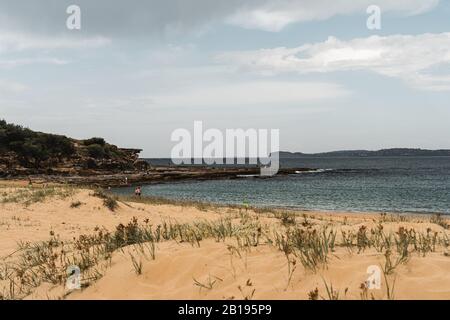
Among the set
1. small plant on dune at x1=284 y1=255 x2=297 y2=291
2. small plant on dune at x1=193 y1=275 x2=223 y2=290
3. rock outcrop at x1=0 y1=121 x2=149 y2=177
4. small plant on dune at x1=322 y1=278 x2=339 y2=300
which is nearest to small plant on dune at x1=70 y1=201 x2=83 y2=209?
small plant on dune at x1=193 y1=275 x2=223 y2=290

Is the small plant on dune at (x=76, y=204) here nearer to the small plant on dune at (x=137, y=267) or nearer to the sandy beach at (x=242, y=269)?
the sandy beach at (x=242, y=269)

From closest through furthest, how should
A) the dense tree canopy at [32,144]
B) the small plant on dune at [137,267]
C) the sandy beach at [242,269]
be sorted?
the sandy beach at [242,269] → the small plant on dune at [137,267] → the dense tree canopy at [32,144]

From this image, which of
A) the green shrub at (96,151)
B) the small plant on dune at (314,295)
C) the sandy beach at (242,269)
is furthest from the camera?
the green shrub at (96,151)

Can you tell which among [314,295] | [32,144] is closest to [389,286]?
[314,295]

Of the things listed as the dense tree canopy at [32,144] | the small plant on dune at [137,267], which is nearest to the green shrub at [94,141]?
the dense tree canopy at [32,144]

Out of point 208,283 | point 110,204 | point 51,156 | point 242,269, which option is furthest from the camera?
point 51,156

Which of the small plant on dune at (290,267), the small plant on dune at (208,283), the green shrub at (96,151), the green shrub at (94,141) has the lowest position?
the small plant on dune at (208,283)

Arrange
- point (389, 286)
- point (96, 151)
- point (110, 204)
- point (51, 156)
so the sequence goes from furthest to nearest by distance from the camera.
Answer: point (96, 151) < point (51, 156) < point (110, 204) < point (389, 286)

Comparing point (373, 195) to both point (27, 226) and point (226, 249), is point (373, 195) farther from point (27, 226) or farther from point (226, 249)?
point (226, 249)

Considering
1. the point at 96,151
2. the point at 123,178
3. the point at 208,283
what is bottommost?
the point at 123,178

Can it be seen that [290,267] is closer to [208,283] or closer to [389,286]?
[208,283]

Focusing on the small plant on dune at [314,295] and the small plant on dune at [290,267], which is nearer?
the small plant on dune at [314,295]

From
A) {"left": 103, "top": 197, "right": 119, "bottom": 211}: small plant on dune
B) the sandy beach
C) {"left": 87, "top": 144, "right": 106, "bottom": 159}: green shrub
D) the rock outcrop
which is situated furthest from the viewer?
{"left": 87, "top": 144, "right": 106, "bottom": 159}: green shrub

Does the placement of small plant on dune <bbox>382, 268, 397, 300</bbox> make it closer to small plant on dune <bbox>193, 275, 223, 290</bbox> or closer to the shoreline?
small plant on dune <bbox>193, 275, 223, 290</bbox>
